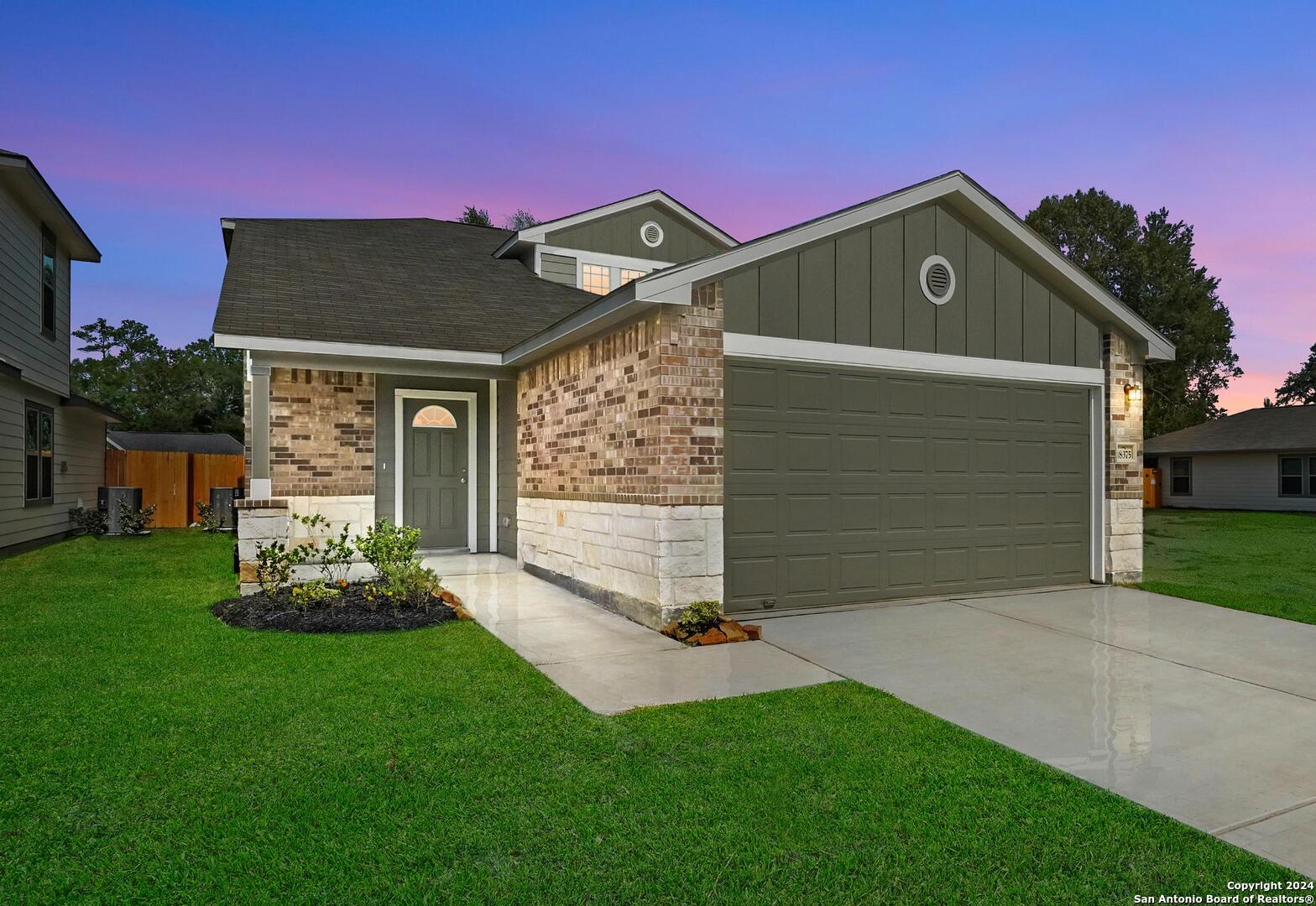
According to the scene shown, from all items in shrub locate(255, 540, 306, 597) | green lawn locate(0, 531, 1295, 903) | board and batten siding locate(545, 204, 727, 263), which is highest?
board and batten siding locate(545, 204, 727, 263)

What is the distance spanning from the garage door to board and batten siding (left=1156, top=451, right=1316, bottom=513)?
72.6ft

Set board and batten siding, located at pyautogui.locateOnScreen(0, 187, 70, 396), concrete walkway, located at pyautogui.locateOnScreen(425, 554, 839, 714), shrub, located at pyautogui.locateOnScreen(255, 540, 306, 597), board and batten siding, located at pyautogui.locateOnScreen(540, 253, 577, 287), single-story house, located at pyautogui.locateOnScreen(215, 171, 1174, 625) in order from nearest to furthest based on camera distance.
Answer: concrete walkway, located at pyautogui.locateOnScreen(425, 554, 839, 714), single-story house, located at pyautogui.locateOnScreen(215, 171, 1174, 625), shrub, located at pyautogui.locateOnScreen(255, 540, 306, 597), board and batten siding, located at pyautogui.locateOnScreen(0, 187, 70, 396), board and batten siding, located at pyautogui.locateOnScreen(540, 253, 577, 287)

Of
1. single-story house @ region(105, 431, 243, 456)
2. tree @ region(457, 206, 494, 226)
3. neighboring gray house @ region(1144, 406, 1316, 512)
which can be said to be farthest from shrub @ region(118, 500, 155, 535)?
neighboring gray house @ region(1144, 406, 1316, 512)

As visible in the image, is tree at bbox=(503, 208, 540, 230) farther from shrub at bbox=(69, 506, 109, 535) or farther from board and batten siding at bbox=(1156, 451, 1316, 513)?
board and batten siding at bbox=(1156, 451, 1316, 513)

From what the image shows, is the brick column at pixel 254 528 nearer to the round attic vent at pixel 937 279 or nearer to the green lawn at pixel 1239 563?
the round attic vent at pixel 937 279

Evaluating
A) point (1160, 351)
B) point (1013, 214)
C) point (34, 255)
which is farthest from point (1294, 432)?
point (34, 255)

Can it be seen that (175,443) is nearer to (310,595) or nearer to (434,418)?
(434,418)

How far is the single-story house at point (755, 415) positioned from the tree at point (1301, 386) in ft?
166

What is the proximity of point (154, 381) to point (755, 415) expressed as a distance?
1764 inches

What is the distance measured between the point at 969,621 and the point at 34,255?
1672cm

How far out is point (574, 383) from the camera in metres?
8.73

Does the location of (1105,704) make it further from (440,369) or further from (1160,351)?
(440,369)

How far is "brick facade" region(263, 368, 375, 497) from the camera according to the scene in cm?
959

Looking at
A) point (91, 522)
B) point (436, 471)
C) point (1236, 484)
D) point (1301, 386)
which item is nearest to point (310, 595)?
point (436, 471)
